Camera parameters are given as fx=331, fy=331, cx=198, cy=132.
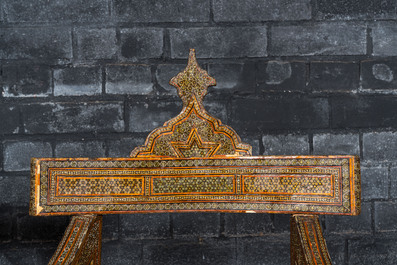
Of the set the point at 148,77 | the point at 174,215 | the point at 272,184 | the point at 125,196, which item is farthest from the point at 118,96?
the point at 272,184

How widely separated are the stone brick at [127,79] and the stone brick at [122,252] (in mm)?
816

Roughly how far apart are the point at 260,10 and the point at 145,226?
1.31m

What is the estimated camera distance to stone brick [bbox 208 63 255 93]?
176 cm

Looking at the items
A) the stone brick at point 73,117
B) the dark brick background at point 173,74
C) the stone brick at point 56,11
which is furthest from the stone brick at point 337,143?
the stone brick at point 56,11

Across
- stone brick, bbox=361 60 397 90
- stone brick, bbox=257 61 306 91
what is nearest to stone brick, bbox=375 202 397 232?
stone brick, bbox=361 60 397 90

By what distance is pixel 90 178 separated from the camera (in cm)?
142

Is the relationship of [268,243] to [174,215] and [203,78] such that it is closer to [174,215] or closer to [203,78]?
[174,215]

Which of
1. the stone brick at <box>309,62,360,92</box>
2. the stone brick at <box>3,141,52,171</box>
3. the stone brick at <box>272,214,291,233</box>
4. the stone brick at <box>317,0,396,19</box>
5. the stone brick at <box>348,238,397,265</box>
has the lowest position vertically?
the stone brick at <box>348,238,397,265</box>

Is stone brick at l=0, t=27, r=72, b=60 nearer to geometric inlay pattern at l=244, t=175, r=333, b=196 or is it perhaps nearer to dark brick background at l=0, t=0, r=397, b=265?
dark brick background at l=0, t=0, r=397, b=265

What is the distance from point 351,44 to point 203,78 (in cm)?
87

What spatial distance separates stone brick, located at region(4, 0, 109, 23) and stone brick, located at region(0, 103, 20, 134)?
0.46 metres

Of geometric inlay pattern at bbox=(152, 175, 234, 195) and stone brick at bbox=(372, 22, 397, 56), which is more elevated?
stone brick at bbox=(372, 22, 397, 56)

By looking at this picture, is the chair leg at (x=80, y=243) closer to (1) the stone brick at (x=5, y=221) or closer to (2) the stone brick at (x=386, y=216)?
(1) the stone brick at (x=5, y=221)

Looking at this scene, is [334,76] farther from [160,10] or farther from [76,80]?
[76,80]
